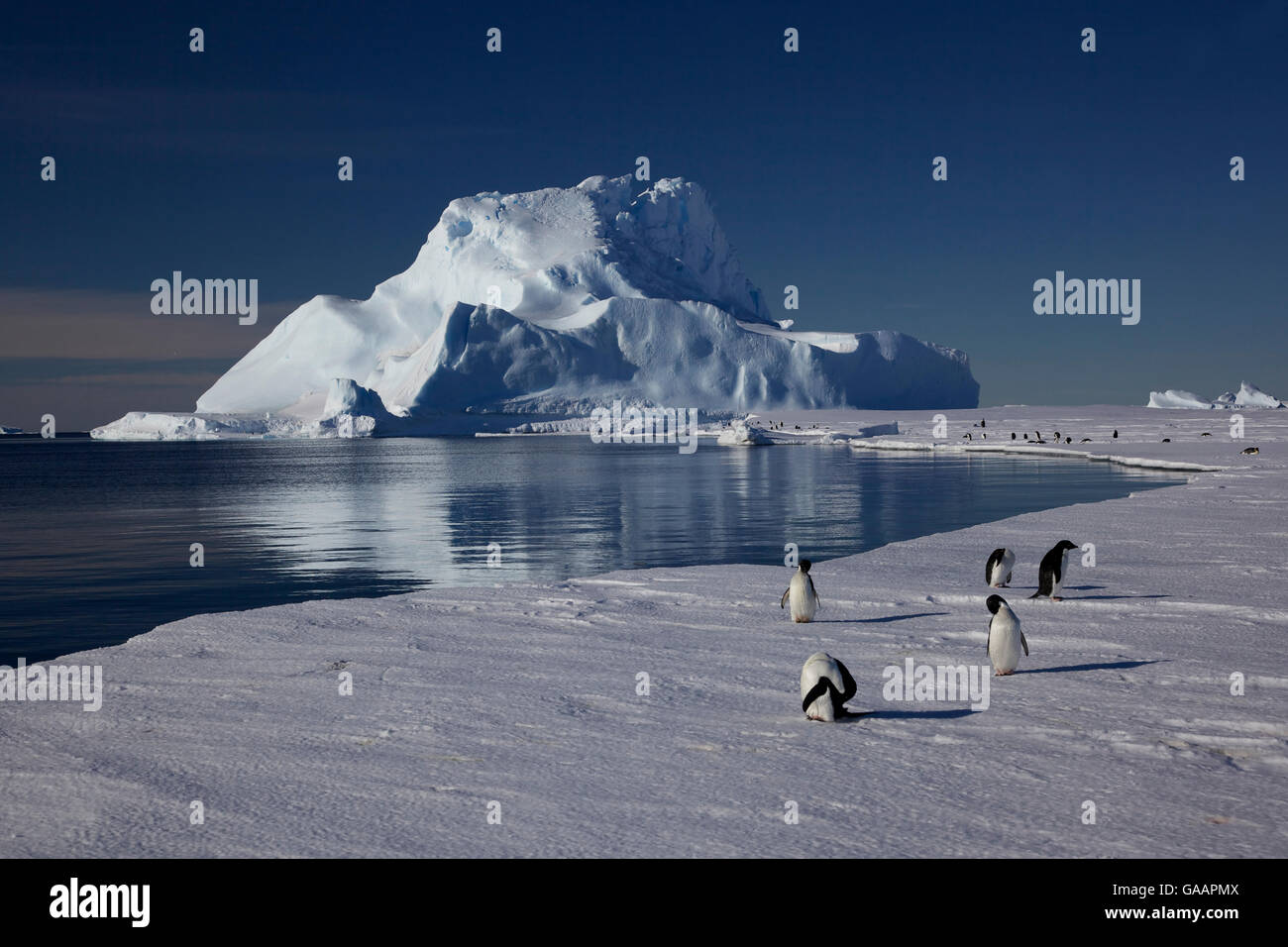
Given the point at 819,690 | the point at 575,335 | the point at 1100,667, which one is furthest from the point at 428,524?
the point at 575,335

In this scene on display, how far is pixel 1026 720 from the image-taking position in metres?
5.18

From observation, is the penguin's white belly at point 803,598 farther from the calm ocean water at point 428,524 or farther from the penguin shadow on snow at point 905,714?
the calm ocean water at point 428,524

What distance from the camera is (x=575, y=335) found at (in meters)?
93.7

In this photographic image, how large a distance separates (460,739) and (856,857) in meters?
2.10

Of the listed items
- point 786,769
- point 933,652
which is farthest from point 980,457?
point 786,769

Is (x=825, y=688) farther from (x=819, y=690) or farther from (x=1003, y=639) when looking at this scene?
(x=1003, y=639)

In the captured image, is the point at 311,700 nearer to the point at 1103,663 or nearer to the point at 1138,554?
the point at 1103,663

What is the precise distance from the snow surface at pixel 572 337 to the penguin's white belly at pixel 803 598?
7751cm

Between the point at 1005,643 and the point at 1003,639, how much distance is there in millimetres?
27

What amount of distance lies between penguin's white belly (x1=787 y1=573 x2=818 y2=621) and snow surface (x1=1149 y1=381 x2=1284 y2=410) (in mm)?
97501

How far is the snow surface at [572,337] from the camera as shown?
90125mm

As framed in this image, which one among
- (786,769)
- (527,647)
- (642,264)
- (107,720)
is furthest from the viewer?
(642,264)

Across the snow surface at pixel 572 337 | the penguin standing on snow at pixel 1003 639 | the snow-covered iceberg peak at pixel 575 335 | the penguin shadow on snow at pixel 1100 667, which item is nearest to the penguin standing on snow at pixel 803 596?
the penguin standing on snow at pixel 1003 639

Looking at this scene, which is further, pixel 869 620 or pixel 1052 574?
pixel 1052 574
